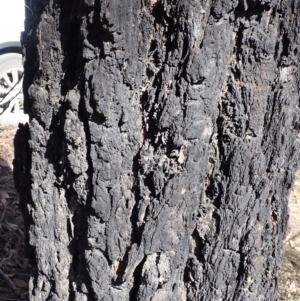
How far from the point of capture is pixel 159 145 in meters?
1.62

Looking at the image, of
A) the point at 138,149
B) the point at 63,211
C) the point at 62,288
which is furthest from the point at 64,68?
the point at 62,288

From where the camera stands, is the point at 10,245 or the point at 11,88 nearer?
the point at 10,245

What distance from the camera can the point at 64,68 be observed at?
5.44ft

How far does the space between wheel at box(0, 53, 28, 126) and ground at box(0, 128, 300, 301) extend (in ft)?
2.99

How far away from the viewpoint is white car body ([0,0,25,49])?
187 inches

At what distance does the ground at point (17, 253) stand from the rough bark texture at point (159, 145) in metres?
1.02

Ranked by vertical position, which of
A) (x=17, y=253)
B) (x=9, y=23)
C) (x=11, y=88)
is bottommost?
(x=17, y=253)

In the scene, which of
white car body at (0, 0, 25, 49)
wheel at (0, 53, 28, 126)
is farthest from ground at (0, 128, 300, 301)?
white car body at (0, 0, 25, 49)

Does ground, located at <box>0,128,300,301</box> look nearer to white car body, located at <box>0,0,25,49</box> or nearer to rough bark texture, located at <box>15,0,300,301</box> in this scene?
rough bark texture, located at <box>15,0,300,301</box>

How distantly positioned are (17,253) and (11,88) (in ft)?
7.12

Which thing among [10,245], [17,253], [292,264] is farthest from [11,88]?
[292,264]

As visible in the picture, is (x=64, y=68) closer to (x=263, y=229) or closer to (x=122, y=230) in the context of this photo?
(x=122, y=230)

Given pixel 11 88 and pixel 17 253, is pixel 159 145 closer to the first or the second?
pixel 17 253

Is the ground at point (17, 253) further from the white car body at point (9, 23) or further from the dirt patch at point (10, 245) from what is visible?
the white car body at point (9, 23)
